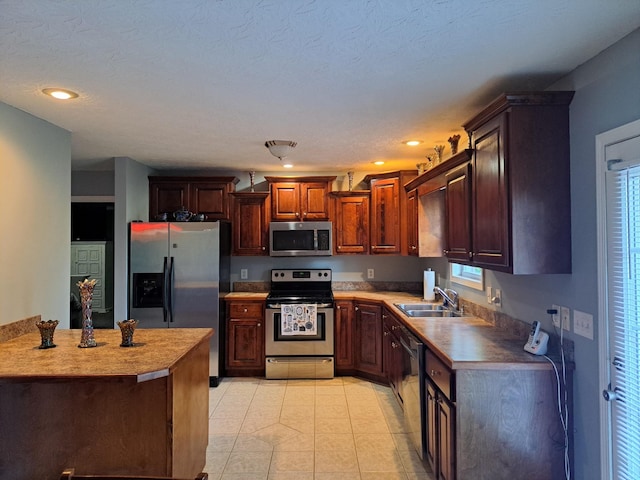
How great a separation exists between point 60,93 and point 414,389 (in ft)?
9.42

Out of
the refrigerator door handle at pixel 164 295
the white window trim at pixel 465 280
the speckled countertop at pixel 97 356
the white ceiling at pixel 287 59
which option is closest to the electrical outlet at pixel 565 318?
the white window trim at pixel 465 280

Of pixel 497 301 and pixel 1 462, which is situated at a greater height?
pixel 497 301

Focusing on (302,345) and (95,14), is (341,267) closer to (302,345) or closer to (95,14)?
(302,345)

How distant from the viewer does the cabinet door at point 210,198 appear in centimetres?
446

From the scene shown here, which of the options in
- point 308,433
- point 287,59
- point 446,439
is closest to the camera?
point 287,59

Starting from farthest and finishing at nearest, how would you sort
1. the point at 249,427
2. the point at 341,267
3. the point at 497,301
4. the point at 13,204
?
the point at 341,267 → the point at 249,427 → the point at 497,301 → the point at 13,204

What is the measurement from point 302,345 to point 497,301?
7.19 ft

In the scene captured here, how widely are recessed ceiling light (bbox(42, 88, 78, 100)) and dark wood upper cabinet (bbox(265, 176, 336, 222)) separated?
2419 mm

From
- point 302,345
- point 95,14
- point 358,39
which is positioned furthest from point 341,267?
point 95,14

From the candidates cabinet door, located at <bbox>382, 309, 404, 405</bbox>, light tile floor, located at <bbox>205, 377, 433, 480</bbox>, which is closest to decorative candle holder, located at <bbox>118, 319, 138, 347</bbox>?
light tile floor, located at <bbox>205, 377, 433, 480</bbox>

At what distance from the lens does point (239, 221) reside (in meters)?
4.52

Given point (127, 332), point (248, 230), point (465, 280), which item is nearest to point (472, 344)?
point (465, 280)

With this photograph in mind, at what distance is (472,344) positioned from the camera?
7.27 feet

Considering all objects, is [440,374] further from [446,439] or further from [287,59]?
[287,59]
